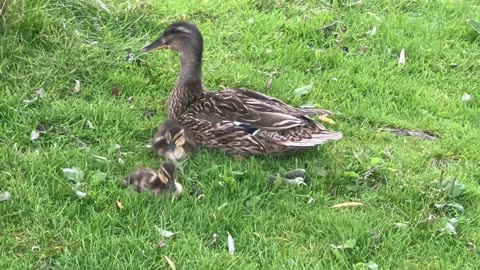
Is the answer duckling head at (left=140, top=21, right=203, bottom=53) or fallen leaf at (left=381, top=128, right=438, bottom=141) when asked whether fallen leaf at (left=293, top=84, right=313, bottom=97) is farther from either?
duckling head at (left=140, top=21, right=203, bottom=53)

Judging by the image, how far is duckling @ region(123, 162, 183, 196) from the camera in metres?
4.47

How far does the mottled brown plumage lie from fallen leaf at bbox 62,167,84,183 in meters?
0.85

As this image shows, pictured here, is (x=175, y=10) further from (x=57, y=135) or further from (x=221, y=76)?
(x=57, y=135)

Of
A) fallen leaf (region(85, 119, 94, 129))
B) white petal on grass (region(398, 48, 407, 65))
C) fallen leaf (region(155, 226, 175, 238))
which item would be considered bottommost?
white petal on grass (region(398, 48, 407, 65))

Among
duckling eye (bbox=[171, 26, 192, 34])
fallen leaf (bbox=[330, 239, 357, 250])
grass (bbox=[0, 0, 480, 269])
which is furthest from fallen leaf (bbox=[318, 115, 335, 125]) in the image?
fallen leaf (bbox=[330, 239, 357, 250])

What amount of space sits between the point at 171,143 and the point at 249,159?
50cm

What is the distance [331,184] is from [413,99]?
1581mm

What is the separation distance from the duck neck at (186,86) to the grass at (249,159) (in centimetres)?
15

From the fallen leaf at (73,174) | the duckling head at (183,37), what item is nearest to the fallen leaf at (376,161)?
the duckling head at (183,37)

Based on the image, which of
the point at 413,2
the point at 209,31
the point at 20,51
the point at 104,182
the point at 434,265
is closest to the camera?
the point at 434,265

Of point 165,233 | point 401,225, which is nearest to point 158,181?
point 165,233

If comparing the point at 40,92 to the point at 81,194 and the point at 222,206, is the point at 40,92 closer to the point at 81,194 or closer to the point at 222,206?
the point at 81,194

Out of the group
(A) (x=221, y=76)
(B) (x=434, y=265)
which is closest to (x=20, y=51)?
(A) (x=221, y=76)

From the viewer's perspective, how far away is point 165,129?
4980mm
